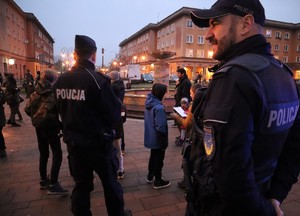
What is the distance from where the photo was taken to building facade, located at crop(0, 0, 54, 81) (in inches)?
1438

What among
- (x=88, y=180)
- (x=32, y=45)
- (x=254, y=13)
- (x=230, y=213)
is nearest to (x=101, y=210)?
(x=88, y=180)

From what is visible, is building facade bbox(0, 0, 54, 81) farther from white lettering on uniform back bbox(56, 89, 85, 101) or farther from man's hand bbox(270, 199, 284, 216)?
man's hand bbox(270, 199, 284, 216)

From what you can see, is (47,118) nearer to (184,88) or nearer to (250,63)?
(250,63)

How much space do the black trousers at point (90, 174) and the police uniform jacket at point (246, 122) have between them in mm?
1694

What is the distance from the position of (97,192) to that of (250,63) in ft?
A: 11.3

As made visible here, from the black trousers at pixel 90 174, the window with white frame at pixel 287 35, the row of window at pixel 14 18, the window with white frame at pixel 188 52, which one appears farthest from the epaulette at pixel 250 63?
the window with white frame at pixel 287 35

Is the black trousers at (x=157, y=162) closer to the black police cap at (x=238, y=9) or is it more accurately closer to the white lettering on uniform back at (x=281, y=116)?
the white lettering on uniform back at (x=281, y=116)

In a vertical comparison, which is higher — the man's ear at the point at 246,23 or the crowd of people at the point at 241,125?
the man's ear at the point at 246,23

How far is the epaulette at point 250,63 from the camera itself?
3.89 feet

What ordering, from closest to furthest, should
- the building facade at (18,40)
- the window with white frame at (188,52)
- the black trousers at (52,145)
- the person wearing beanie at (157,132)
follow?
1. the black trousers at (52,145)
2. the person wearing beanie at (157,132)
3. the building facade at (18,40)
4. the window with white frame at (188,52)

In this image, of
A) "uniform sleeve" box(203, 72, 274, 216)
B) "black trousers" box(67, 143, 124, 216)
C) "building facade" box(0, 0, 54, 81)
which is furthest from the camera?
"building facade" box(0, 0, 54, 81)

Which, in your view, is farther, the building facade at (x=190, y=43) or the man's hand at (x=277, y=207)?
the building facade at (x=190, y=43)

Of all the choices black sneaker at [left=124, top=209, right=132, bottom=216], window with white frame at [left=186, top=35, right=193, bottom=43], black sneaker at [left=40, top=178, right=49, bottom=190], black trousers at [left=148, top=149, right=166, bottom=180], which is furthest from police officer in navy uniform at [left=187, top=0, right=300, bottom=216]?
window with white frame at [left=186, top=35, right=193, bottom=43]

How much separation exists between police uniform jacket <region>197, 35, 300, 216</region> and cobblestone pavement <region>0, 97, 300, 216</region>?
2.37 meters
